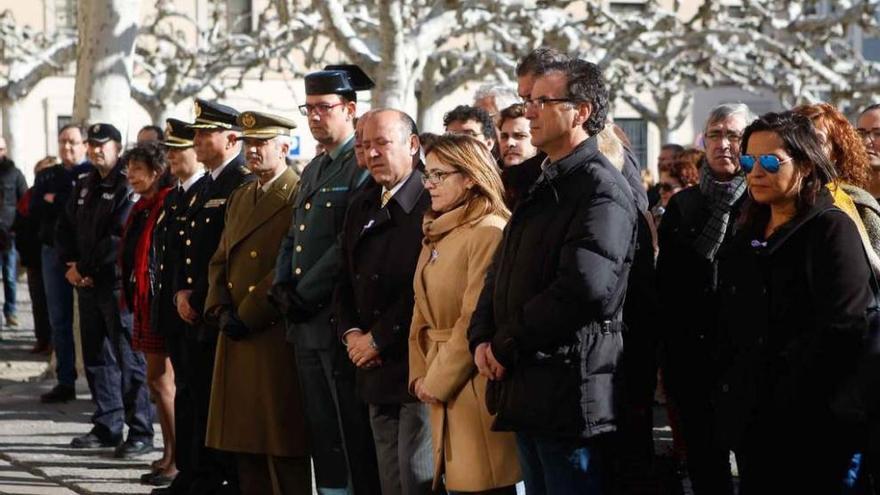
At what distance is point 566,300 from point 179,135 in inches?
157

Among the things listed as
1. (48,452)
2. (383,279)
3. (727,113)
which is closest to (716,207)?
(727,113)

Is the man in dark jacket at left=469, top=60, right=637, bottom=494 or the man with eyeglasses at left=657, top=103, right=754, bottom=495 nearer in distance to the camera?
the man in dark jacket at left=469, top=60, right=637, bottom=494

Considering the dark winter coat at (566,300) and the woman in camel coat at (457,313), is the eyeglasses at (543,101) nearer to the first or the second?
the dark winter coat at (566,300)

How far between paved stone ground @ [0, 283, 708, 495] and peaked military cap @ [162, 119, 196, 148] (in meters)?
1.93

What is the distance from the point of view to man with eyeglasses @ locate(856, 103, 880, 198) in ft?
23.5

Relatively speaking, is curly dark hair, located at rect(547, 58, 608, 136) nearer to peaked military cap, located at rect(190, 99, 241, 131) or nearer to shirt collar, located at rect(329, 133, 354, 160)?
shirt collar, located at rect(329, 133, 354, 160)

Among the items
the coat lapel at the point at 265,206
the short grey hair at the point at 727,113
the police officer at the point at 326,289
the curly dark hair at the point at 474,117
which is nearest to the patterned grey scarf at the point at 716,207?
the short grey hair at the point at 727,113

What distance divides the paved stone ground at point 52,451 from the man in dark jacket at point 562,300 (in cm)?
186

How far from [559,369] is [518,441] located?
1.61 ft

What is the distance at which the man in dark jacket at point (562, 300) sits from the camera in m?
5.67

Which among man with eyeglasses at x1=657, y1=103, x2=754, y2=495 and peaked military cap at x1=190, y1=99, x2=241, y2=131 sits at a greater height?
peaked military cap at x1=190, y1=99, x2=241, y2=131

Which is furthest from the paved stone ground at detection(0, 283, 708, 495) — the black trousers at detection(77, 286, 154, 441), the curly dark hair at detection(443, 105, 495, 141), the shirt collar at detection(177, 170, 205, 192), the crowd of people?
the curly dark hair at detection(443, 105, 495, 141)

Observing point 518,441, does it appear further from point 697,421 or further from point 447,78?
point 447,78

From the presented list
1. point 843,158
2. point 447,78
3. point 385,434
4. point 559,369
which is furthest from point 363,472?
point 447,78
